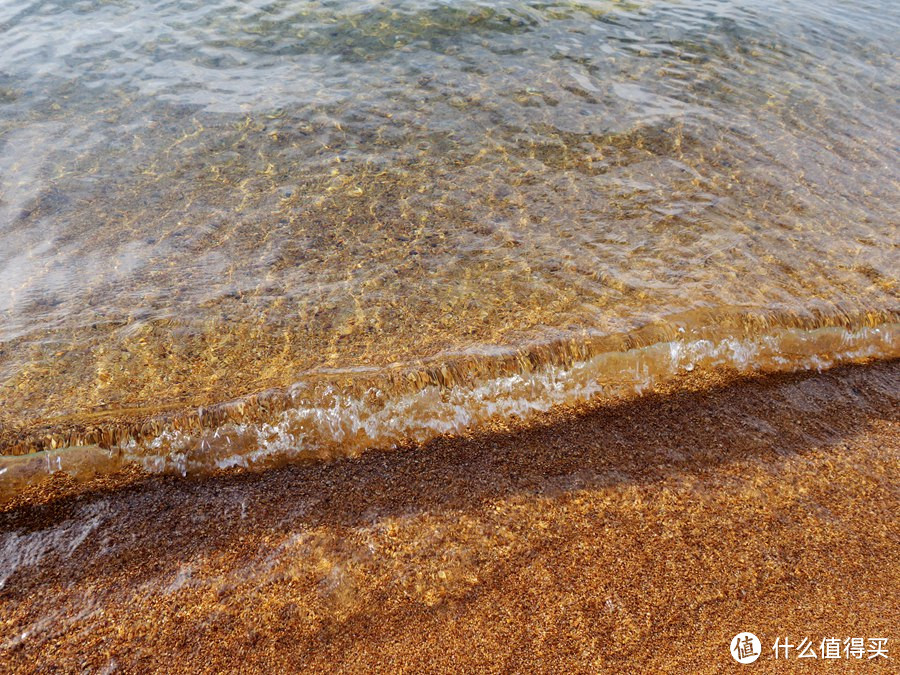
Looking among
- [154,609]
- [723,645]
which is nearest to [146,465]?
[154,609]

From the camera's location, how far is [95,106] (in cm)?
565

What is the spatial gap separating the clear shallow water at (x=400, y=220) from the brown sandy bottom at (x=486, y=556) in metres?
0.33

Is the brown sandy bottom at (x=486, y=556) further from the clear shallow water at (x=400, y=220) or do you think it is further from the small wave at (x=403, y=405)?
the clear shallow water at (x=400, y=220)

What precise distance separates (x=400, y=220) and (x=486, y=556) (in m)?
2.73

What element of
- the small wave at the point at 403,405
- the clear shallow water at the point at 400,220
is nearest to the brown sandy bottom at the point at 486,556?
the small wave at the point at 403,405

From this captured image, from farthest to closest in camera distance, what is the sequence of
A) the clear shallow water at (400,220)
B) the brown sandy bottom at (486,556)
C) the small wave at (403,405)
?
the clear shallow water at (400,220) → the small wave at (403,405) → the brown sandy bottom at (486,556)

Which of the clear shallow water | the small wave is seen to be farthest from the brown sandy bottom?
the clear shallow water

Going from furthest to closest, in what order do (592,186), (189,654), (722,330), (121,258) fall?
(592,186)
(121,258)
(722,330)
(189,654)

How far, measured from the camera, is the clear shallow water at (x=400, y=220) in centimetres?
318

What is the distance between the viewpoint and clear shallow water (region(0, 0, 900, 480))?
3180 millimetres

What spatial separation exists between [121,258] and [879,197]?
5921 mm

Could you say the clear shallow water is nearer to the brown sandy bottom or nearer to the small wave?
the small wave

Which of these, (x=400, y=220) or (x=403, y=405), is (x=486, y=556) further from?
(x=400, y=220)

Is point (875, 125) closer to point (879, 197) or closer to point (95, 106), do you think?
point (879, 197)
